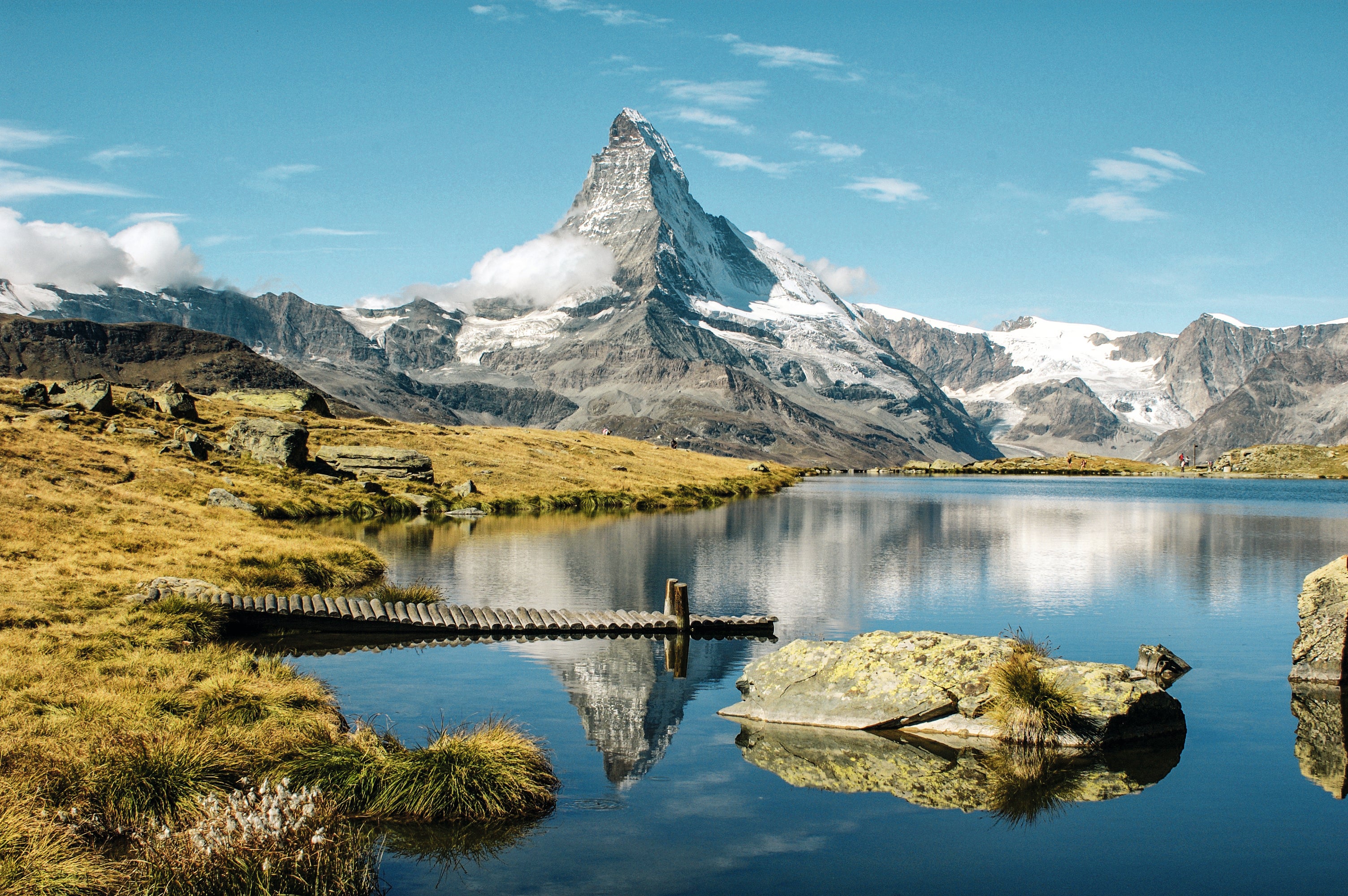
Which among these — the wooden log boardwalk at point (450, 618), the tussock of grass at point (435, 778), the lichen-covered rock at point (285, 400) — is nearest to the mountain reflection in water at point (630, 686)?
the wooden log boardwalk at point (450, 618)

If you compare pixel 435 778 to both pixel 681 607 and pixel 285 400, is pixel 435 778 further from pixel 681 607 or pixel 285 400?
pixel 285 400

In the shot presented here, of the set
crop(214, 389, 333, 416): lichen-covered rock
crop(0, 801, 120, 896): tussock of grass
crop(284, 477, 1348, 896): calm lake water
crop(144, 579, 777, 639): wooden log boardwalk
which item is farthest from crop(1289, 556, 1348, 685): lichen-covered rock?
crop(214, 389, 333, 416): lichen-covered rock

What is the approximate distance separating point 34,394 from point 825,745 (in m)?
80.7

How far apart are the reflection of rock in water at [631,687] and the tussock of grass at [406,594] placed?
790 centimetres

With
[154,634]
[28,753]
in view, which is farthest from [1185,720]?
[154,634]

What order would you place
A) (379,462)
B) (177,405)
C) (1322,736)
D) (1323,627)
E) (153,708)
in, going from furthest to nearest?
(177,405)
(379,462)
(1323,627)
(1322,736)
(153,708)

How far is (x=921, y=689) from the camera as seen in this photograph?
23.3 meters

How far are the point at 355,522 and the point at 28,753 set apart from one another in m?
55.0

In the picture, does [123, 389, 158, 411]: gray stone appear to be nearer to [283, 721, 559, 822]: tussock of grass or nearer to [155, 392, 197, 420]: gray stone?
[155, 392, 197, 420]: gray stone

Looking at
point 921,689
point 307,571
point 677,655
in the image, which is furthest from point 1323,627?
point 307,571

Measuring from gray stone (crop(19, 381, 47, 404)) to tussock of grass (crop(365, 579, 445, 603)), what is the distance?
54192 millimetres

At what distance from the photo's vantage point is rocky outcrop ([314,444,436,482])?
90.1 m

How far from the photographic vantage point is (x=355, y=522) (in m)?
70.4

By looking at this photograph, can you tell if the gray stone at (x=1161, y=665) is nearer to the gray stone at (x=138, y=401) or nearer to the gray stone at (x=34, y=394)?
the gray stone at (x=34, y=394)
